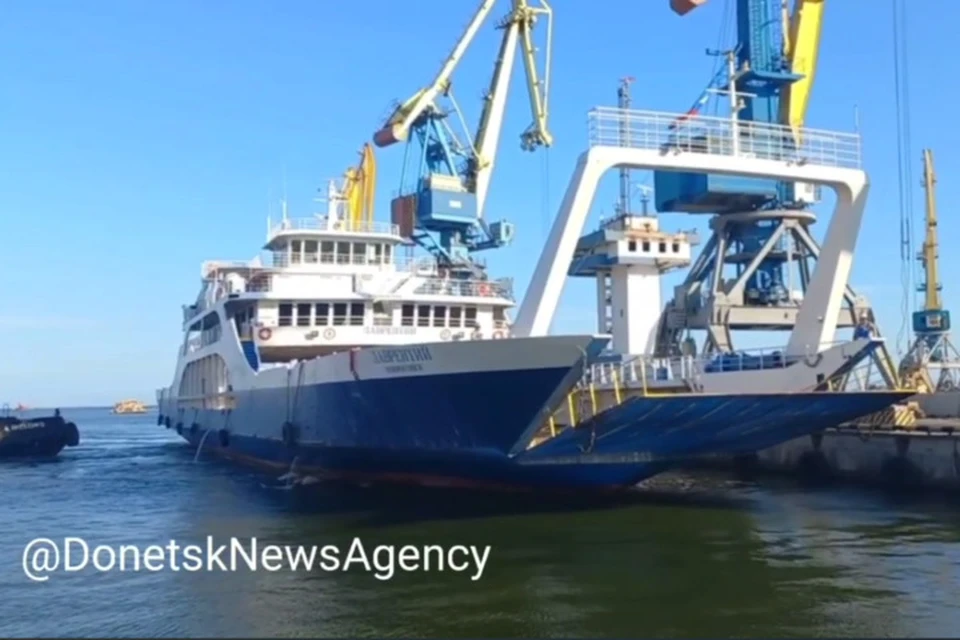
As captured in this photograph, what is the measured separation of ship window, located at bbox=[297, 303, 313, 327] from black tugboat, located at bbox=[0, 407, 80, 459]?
2241 centimetres

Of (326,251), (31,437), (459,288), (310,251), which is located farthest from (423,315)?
(31,437)

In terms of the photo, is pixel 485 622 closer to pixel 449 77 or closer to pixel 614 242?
pixel 614 242

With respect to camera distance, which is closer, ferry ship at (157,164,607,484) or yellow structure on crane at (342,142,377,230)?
ferry ship at (157,164,607,484)

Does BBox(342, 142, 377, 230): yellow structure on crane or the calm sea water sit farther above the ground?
BBox(342, 142, 377, 230): yellow structure on crane

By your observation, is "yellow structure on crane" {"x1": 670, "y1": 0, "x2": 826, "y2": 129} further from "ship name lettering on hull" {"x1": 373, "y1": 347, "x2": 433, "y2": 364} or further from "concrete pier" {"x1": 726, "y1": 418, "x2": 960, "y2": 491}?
"ship name lettering on hull" {"x1": 373, "y1": 347, "x2": 433, "y2": 364}

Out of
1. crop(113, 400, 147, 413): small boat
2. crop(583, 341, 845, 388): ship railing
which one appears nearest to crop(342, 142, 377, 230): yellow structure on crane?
crop(583, 341, 845, 388): ship railing

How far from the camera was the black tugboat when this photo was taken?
143 feet

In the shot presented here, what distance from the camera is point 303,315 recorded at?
94.9ft

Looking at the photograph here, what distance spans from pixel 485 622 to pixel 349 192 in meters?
33.0

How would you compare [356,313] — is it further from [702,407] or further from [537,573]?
[537,573]

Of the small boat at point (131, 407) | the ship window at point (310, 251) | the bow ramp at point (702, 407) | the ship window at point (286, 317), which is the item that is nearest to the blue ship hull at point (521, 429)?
the bow ramp at point (702, 407)

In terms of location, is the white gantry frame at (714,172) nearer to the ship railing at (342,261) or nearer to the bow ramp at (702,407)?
the bow ramp at (702,407)

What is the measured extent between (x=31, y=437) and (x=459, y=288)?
2578 cm

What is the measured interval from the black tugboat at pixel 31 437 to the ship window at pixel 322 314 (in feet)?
75.7
